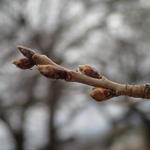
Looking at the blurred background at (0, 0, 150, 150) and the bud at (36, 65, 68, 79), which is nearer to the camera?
the bud at (36, 65, 68, 79)

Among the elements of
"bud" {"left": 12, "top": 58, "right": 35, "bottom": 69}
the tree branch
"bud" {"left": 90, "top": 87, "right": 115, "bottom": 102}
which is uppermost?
"bud" {"left": 12, "top": 58, "right": 35, "bottom": 69}

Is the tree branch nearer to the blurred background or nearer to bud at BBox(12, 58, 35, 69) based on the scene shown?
bud at BBox(12, 58, 35, 69)

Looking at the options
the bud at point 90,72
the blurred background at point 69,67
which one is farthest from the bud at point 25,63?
the blurred background at point 69,67

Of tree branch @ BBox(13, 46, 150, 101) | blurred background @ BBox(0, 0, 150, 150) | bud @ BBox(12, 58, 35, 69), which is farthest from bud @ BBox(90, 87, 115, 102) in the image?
blurred background @ BBox(0, 0, 150, 150)

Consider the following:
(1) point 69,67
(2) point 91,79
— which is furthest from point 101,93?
(1) point 69,67

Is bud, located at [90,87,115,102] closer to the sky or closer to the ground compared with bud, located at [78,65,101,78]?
closer to the ground

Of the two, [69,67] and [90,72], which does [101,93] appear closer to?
[90,72]

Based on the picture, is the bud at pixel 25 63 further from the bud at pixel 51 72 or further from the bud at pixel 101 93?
the bud at pixel 101 93

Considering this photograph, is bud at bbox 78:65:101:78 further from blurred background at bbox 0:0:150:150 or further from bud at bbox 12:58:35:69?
blurred background at bbox 0:0:150:150
